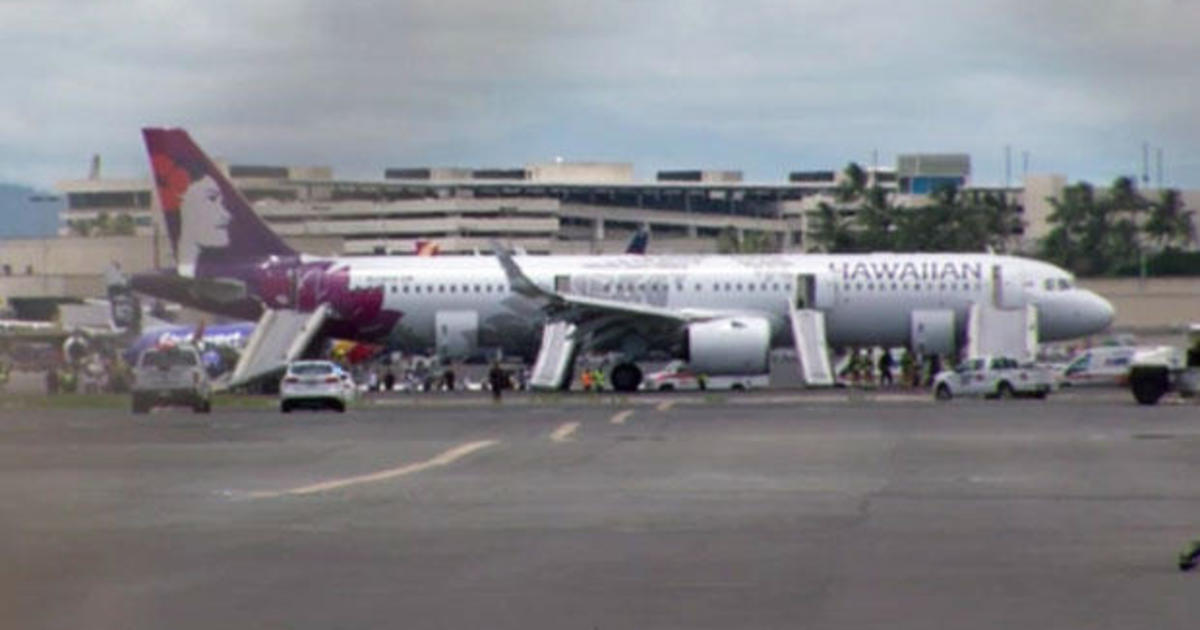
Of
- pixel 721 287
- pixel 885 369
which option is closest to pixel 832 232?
pixel 885 369

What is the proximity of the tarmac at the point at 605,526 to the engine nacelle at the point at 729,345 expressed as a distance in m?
23.6

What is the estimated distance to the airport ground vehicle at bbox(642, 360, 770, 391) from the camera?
3607 inches

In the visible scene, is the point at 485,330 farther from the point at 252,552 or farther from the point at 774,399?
the point at 252,552

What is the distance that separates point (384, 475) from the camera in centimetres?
3912

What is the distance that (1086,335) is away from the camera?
8412cm

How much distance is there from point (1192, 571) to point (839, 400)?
166ft

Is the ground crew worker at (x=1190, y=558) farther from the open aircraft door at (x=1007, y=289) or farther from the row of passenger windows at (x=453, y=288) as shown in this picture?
the row of passenger windows at (x=453, y=288)

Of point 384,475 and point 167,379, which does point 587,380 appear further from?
point 384,475

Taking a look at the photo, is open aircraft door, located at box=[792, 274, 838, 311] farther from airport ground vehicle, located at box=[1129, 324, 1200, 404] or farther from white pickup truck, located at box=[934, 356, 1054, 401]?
airport ground vehicle, located at box=[1129, 324, 1200, 404]

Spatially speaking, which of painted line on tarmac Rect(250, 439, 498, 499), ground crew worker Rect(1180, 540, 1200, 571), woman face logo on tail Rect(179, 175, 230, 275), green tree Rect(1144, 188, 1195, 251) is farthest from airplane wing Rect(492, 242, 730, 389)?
green tree Rect(1144, 188, 1195, 251)

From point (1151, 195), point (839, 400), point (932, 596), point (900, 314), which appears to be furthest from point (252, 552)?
point (1151, 195)

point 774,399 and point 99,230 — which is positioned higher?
point 99,230

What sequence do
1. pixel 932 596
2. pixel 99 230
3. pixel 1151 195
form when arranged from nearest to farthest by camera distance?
pixel 932 596
pixel 99 230
pixel 1151 195

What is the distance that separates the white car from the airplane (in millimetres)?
9395
